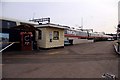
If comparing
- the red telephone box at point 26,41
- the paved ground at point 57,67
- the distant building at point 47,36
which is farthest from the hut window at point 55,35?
the paved ground at point 57,67

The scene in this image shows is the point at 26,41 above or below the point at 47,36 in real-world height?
below

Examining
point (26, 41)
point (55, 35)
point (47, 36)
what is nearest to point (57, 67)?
point (26, 41)

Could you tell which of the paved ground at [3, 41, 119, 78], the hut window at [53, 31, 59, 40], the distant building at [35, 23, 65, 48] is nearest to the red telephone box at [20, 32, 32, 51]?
the distant building at [35, 23, 65, 48]

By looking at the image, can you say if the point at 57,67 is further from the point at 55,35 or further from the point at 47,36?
the point at 55,35

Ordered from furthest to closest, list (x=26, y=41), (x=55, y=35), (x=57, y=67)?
(x=55, y=35), (x=26, y=41), (x=57, y=67)

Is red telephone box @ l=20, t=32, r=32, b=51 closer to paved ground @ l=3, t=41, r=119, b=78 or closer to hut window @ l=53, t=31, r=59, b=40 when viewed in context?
hut window @ l=53, t=31, r=59, b=40

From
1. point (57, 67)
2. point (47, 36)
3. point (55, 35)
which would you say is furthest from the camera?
point (55, 35)

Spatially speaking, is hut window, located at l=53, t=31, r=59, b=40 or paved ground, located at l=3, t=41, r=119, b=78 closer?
paved ground, located at l=3, t=41, r=119, b=78

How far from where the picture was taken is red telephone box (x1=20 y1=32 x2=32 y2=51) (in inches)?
767

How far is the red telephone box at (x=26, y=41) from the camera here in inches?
767

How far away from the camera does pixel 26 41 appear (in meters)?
19.6

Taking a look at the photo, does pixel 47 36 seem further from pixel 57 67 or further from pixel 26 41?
pixel 57 67

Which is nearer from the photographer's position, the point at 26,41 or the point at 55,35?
the point at 26,41

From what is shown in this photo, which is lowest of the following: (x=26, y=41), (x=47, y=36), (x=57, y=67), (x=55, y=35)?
(x=57, y=67)
